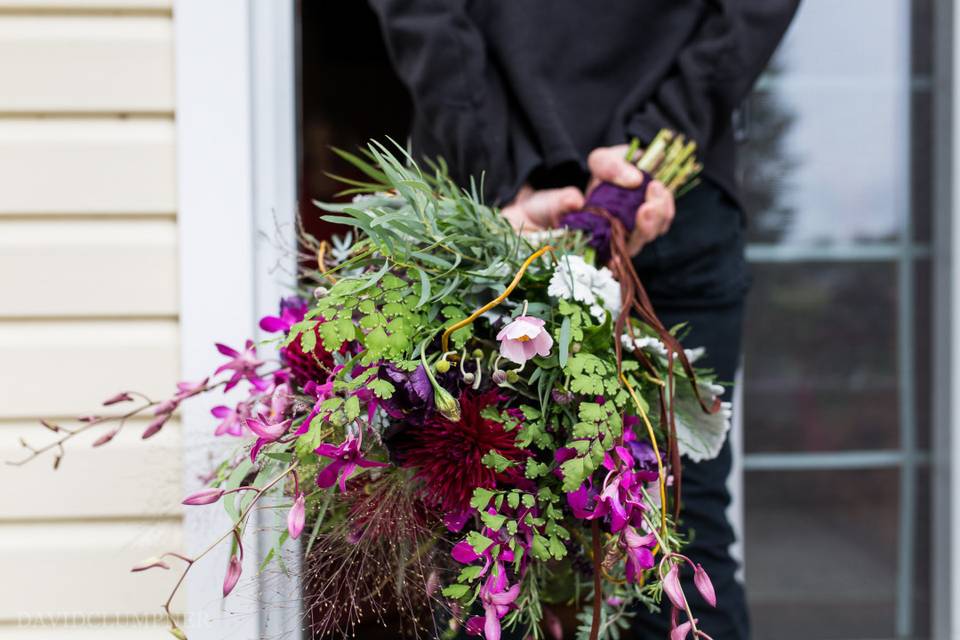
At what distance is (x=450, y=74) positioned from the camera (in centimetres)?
86

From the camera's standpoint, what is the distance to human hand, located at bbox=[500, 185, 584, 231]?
86 cm

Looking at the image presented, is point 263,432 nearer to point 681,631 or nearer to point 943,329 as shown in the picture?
point 681,631

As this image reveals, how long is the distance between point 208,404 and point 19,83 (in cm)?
52

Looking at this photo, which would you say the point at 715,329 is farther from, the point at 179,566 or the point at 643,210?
the point at 179,566

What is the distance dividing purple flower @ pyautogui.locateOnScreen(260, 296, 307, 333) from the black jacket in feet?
0.97

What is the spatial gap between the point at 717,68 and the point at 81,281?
91 cm

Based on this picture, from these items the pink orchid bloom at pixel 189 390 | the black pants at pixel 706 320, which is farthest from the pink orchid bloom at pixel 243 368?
the black pants at pixel 706 320

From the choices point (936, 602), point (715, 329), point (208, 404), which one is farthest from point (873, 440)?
point (208, 404)

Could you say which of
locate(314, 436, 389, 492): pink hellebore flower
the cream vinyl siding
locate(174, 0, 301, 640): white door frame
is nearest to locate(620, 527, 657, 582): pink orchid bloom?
locate(314, 436, 389, 492): pink hellebore flower

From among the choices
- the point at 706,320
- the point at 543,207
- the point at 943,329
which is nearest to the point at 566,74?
the point at 543,207

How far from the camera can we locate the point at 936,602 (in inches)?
60.4

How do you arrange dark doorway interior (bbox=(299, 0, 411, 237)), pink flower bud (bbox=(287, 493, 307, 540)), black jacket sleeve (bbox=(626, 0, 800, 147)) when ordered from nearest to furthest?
pink flower bud (bbox=(287, 493, 307, 540)), black jacket sleeve (bbox=(626, 0, 800, 147)), dark doorway interior (bbox=(299, 0, 411, 237))

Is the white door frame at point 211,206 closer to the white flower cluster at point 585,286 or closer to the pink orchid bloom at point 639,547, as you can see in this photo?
the white flower cluster at point 585,286

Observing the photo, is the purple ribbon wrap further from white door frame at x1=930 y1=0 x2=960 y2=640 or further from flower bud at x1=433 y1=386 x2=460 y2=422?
white door frame at x1=930 y1=0 x2=960 y2=640
